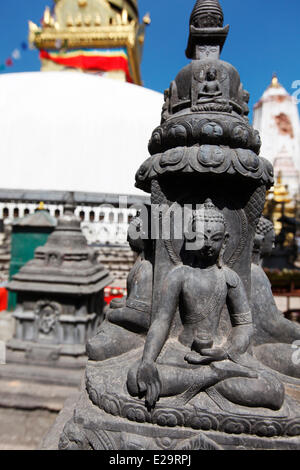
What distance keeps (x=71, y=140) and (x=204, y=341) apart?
38.9 ft

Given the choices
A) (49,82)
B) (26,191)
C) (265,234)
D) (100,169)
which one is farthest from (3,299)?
(49,82)

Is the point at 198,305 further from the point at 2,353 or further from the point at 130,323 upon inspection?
the point at 2,353

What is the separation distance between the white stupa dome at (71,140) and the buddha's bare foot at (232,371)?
10.5 m

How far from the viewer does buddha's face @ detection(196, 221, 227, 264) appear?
2.02 m

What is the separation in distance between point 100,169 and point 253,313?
35.1ft

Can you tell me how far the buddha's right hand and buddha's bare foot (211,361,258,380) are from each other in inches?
13.4

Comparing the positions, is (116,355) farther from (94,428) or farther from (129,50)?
(129,50)

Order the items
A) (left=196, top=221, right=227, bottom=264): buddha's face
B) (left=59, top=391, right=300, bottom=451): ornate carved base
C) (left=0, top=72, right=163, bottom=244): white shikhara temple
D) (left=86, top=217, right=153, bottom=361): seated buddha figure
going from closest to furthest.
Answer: (left=59, top=391, right=300, bottom=451): ornate carved base
(left=196, top=221, right=227, bottom=264): buddha's face
(left=86, top=217, right=153, bottom=361): seated buddha figure
(left=0, top=72, right=163, bottom=244): white shikhara temple

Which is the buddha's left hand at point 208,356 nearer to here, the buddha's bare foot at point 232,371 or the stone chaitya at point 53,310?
the buddha's bare foot at point 232,371

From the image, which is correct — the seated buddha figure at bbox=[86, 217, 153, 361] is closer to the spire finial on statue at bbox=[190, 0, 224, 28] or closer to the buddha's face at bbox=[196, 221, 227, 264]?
the buddha's face at bbox=[196, 221, 227, 264]

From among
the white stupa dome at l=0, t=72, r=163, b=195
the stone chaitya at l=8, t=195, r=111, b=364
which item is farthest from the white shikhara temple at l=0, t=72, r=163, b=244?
the stone chaitya at l=8, t=195, r=111, b=364

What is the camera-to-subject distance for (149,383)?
6.01ft

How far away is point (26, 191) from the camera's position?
10625 mm

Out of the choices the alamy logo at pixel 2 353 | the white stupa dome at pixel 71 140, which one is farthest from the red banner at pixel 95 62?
the alamy logo at pixel 2 353
